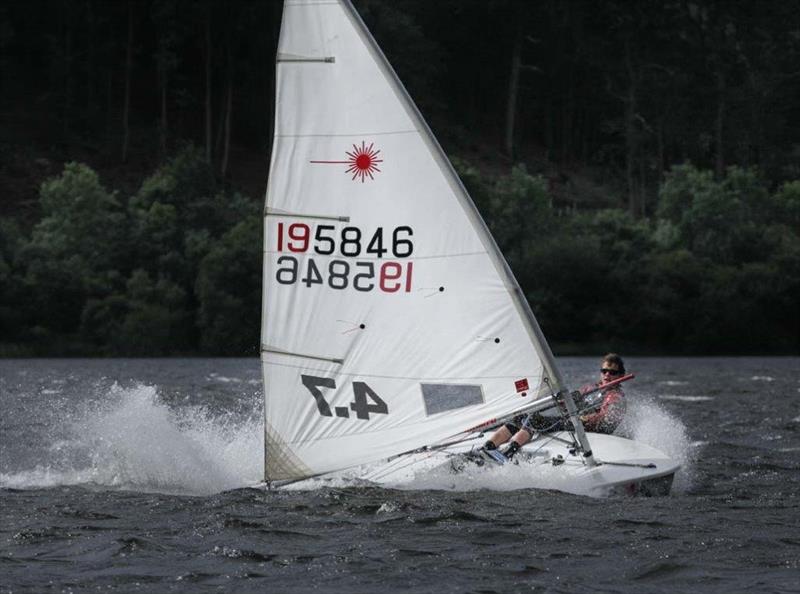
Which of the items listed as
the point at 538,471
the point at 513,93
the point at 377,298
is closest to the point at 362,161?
the point at 377,298

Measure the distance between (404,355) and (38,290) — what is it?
2739 inches

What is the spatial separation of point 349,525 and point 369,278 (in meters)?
3.30

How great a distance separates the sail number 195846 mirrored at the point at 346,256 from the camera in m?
19.8

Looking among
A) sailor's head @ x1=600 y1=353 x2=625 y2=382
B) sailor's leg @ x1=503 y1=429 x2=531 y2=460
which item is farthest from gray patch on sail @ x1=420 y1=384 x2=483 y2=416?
sailor's head @ x1=600 y1=353 x2=625 y2=382

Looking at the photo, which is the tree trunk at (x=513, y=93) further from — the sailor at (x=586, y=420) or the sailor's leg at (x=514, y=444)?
the sailor's leg at (x=514, y=444)

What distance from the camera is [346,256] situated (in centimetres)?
1986

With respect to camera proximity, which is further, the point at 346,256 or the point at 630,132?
the point at 630,132

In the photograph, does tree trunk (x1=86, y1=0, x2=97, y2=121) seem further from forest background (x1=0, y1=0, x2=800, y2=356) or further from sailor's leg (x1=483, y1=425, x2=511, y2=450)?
sailor's leg (x1=483, y1=425, x2=511, y2=450)

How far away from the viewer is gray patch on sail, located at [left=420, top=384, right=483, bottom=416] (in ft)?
65.5

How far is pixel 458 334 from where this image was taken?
19.9 m

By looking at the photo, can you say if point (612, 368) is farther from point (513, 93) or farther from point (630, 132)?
point (513, 93)

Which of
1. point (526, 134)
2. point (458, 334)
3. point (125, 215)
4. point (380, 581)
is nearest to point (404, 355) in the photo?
point (458, 334)

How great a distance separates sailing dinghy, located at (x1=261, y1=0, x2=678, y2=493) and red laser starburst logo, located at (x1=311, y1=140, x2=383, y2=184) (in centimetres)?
1

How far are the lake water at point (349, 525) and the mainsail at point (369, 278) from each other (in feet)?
3.36
